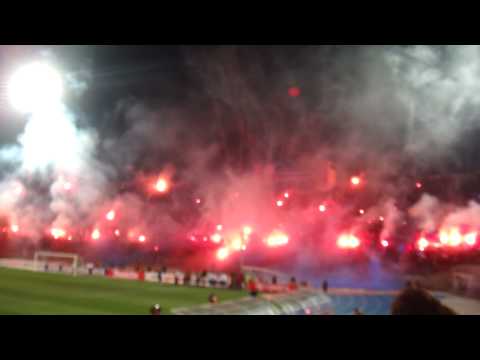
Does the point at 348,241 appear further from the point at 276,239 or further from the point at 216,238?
the point at 216,238

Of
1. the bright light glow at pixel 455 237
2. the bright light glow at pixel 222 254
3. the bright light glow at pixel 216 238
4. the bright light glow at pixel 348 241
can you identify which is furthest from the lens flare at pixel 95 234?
the bright light glow at pixel 455 237

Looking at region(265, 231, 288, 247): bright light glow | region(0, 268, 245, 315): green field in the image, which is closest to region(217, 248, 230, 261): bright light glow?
region(265, 231, 288, 247): bright light glow

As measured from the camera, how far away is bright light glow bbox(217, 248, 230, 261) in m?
12.4

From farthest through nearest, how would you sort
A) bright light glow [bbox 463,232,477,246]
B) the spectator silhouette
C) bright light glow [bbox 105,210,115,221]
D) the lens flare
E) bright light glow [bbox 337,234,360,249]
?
bright light glow [bbox 105,210,115,221] < the lens flare < bright light glow [bbox 337,234,360,249] < bright light glow [bbox 463,232,477,246] < the spectator silhouette

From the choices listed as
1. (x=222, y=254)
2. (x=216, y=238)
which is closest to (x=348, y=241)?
(x=222, y=254)

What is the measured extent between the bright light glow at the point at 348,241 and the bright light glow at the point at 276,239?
1.63m

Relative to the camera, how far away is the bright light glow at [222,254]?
1239 centimetres

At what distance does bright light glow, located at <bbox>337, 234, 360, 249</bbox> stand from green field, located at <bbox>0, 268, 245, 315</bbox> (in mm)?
3671

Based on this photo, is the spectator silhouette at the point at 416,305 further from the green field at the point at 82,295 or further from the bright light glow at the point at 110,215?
the bright light glow at the point at 110,215

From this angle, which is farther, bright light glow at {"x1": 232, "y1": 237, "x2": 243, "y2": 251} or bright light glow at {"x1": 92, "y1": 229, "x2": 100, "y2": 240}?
bright light glow at {"x1": 232, "y1": 237, "x2": 243, "y2": 251}

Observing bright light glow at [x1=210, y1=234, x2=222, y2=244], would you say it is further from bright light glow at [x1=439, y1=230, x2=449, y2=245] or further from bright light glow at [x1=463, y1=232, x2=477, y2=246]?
bright light glow at [x1=463, y1=232, x2=477, y2=246]

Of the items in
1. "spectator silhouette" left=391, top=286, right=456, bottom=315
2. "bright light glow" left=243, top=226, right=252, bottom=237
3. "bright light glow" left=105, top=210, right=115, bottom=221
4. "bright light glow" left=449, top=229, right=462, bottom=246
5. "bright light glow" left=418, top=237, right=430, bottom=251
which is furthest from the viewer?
"bright light glow" left=105, top=210, right=115, bottom=221
